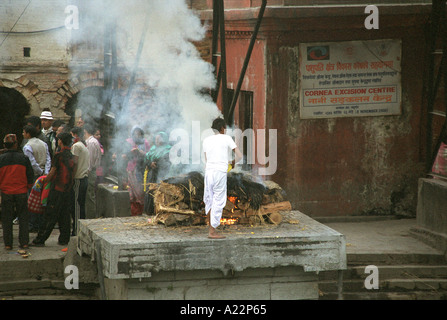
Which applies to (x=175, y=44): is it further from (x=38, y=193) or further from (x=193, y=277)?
(x=193, y=277)

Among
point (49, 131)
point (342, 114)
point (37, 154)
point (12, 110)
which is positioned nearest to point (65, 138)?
point (37, 154)

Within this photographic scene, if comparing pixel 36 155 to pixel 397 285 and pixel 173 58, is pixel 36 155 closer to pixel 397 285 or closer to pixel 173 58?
pixel 173 58

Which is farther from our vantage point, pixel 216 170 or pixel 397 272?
pixel 397 272

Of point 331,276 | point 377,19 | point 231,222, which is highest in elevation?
point 377,19

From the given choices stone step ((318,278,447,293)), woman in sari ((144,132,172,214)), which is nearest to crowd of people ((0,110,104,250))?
woman in sari ((144,132,172,214))

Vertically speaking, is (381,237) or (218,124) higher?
(218,124)

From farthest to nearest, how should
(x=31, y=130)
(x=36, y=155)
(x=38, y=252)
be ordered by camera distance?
(x=36, y=155)
(x=31, y=130)
(x=38, y=252)

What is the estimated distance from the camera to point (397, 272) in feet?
31.7

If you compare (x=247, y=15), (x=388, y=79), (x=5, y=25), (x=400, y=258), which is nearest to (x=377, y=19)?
(x=388, y=79)

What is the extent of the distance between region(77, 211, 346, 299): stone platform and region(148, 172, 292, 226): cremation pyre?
32 centimetres

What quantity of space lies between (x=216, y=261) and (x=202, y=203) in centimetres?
129

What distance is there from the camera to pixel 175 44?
1330cm

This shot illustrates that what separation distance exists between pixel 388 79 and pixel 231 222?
197 inches

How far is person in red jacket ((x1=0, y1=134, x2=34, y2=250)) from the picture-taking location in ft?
32.5
